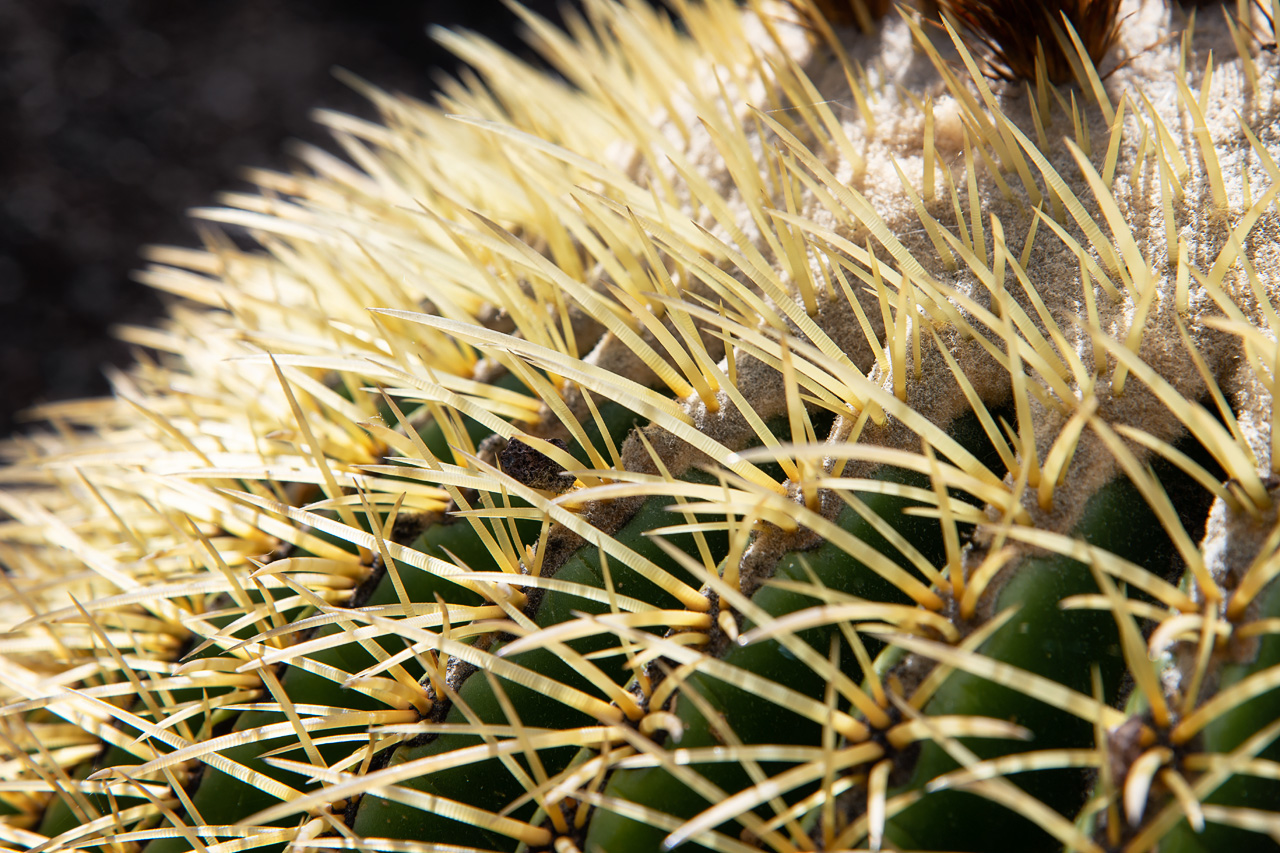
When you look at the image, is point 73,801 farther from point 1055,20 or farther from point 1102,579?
point 1055,20

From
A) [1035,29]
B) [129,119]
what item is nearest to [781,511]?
[1035,29]

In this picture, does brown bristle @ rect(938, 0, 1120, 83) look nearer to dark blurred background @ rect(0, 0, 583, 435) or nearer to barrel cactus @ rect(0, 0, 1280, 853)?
barrel cactus @ rect(0, 0, 1280, 853)

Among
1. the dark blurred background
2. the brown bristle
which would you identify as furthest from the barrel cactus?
the dark blurred background

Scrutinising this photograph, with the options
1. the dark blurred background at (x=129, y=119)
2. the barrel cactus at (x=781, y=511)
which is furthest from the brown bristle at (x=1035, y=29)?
the dark blurred background at (x=129, y=119)

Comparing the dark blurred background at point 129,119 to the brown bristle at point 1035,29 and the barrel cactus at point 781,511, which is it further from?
the brown bristle at point 1035,29

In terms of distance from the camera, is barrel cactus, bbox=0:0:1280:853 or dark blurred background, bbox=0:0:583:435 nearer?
barrel cactus, bbox=0:0:1280:853

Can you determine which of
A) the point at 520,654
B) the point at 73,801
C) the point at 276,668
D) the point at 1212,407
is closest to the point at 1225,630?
the point at 1212,407

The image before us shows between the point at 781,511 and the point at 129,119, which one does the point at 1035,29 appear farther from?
the point at 129,119
